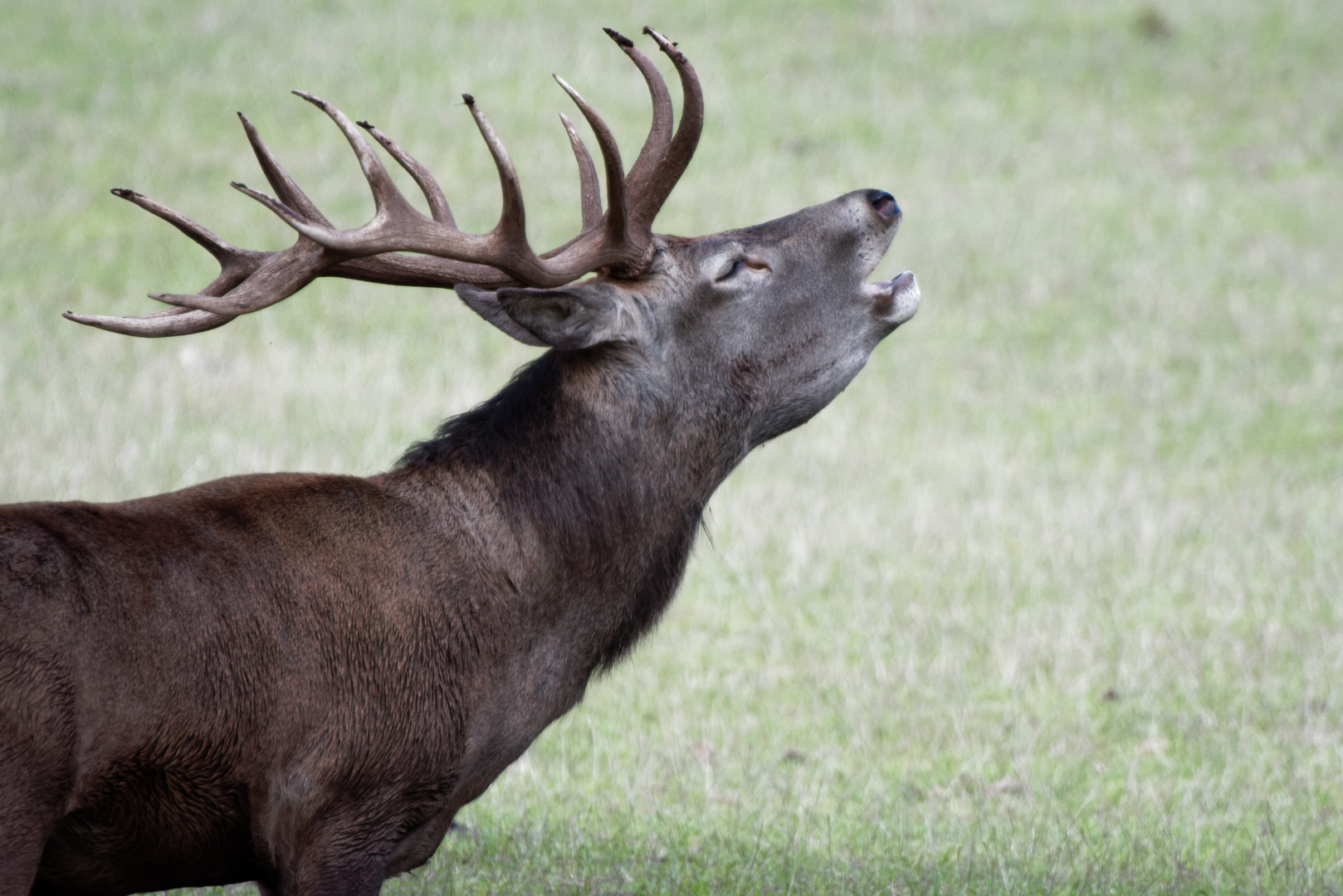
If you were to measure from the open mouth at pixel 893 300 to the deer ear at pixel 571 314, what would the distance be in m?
0.90

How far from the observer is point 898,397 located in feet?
46.6

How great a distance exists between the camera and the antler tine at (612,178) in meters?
4.42

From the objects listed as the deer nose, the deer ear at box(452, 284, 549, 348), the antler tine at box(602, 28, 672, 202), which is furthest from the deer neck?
the deer nose

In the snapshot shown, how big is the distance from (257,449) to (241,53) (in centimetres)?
1190

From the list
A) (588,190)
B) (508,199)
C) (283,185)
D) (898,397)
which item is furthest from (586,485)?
(898,397)

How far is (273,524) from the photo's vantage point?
4.14 metres

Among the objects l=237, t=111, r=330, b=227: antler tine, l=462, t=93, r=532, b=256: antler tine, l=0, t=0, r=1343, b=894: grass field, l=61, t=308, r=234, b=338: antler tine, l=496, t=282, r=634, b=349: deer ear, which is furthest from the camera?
l=0, t=0, r=1343, b=894: grass field

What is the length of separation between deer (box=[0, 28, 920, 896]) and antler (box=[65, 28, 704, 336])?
1 cm

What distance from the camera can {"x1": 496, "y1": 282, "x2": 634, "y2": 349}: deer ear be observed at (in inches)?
166

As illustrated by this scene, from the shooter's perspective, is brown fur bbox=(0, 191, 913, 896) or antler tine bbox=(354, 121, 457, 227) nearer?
brown fur bbox=(0, 191, 913, 896)

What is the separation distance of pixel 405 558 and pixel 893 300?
183 centimetres

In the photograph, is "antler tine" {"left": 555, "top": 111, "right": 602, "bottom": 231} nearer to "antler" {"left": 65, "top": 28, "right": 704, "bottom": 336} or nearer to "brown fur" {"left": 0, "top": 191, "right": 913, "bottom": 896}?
"antler" {"left": 65, "top": 28, "right": 704, "bottom": 336}

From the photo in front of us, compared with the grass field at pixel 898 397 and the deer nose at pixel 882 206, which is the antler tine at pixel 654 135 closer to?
the deer nose at pixel 882 206

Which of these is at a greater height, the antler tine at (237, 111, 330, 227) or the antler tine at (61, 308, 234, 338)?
the antler tine at (237, 111, 330, 227)
